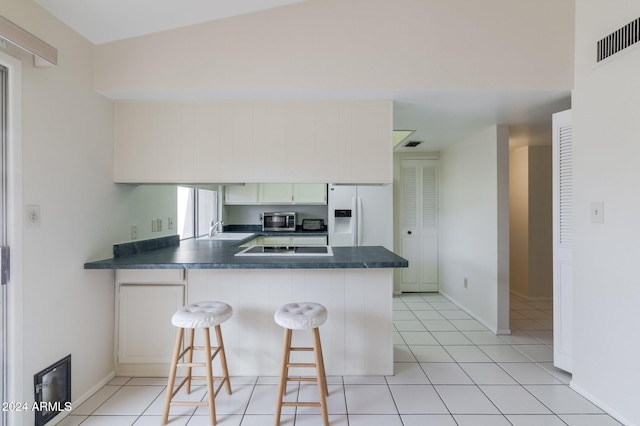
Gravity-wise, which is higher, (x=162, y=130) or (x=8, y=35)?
(x=8, y=35)

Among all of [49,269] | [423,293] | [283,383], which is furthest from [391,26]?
[423,293]

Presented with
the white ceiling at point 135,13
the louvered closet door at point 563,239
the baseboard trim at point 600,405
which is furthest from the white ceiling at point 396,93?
the baseboard trim at point 600,405

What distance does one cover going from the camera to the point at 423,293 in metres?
4.98

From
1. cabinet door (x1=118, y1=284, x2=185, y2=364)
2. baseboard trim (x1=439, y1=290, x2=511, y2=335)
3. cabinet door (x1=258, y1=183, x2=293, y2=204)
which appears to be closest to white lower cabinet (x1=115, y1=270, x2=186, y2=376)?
cabinet door (x1=118, y1=284, x2=185, y2=364)

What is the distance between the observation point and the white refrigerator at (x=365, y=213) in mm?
4461

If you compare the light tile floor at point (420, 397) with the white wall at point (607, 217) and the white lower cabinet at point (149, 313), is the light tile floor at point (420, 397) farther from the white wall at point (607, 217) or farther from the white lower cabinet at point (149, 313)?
the white wall at point (607, 217)

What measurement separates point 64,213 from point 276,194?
117 inches

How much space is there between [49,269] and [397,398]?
2378 mm

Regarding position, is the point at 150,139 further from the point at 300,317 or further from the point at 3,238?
the point at 300,317

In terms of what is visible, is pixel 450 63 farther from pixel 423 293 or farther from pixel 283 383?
pixel 423 293

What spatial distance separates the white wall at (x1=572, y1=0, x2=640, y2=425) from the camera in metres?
1.91

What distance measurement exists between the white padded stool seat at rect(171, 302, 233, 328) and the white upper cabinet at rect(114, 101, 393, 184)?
1.03 m

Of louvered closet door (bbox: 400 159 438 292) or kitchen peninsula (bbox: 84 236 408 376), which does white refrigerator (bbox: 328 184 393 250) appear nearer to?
louvered closet door (bbox: 400 159 438 292)

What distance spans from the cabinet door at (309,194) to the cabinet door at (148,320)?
2.60 m
